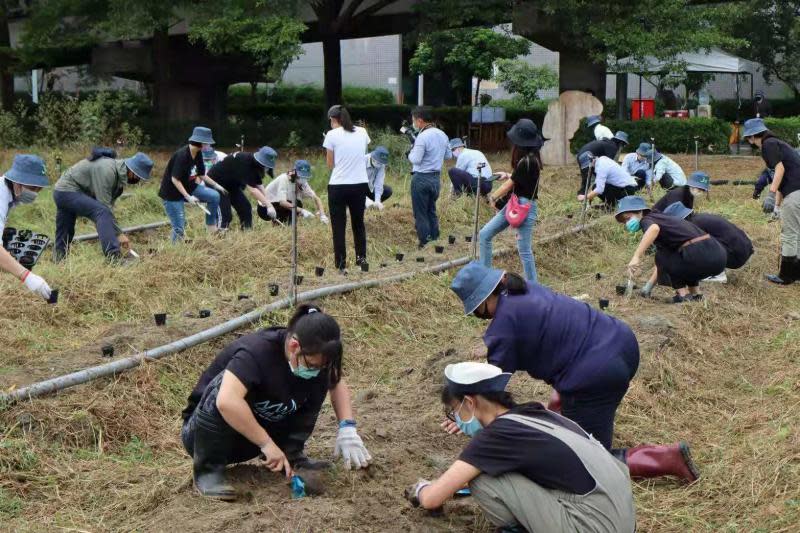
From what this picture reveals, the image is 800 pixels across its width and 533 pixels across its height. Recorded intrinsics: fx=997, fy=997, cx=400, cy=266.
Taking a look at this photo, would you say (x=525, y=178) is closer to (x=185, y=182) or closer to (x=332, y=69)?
(x=185, y=182)

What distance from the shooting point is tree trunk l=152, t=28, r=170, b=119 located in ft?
75.3

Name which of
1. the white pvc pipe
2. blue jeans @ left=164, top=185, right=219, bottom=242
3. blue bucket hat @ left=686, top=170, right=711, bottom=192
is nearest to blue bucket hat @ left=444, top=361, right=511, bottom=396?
the white pvc pipe

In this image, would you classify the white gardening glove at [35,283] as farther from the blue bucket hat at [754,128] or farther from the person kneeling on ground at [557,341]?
the blue bucket hat at [754,128]

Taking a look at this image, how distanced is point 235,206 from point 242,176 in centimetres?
51

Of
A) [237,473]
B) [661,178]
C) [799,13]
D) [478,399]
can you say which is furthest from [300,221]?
[799,13]

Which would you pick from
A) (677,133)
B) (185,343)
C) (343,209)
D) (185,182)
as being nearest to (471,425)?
(185,343)

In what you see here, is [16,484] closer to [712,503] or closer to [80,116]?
[712,503]

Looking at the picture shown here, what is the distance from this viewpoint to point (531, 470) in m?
3.44

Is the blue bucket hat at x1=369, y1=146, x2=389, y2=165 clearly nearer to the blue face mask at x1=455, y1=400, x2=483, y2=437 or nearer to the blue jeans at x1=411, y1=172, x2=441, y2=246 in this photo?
the blue jeans at x1=411, y1=172, x2=441, y2=246

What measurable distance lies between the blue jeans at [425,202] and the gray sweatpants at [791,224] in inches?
131

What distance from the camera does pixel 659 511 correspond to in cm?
445

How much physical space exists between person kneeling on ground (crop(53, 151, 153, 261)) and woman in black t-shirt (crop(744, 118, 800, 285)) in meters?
5.72

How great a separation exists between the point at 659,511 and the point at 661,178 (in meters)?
8.95

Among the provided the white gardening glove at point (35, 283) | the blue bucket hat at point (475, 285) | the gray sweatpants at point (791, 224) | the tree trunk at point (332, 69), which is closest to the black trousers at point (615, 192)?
the gray sweatpants at point (791, 224)
